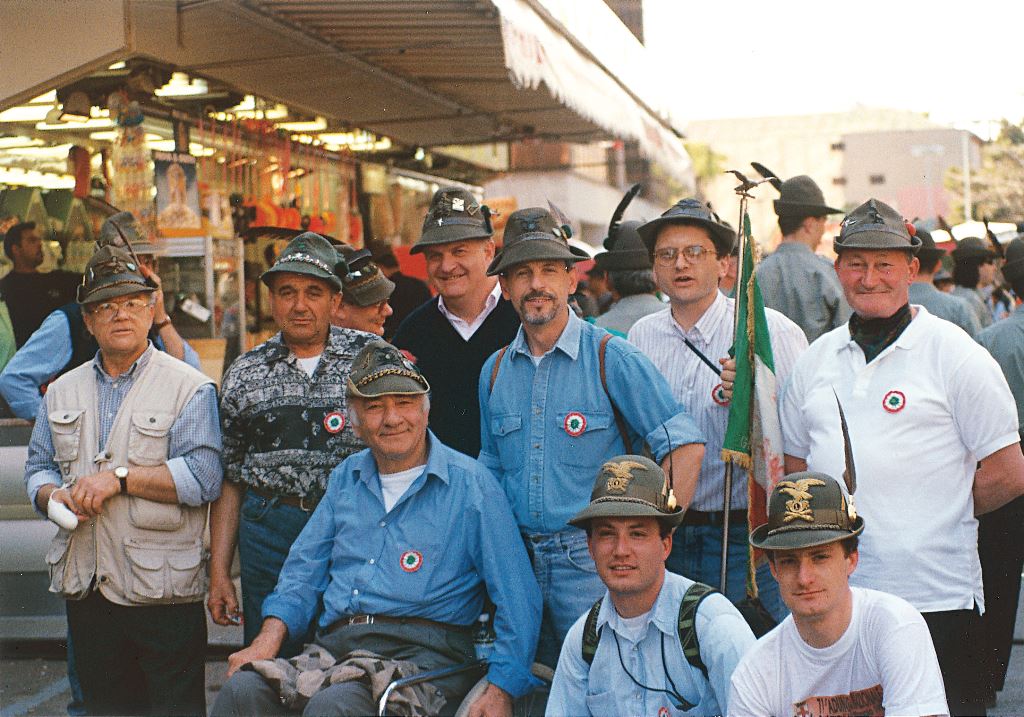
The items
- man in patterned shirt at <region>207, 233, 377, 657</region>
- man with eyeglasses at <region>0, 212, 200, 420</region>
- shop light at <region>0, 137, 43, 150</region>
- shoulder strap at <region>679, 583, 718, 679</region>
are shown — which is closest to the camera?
shoulder strap at <region>679, 583, 718, 679</region>

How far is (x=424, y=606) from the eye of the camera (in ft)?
14.2

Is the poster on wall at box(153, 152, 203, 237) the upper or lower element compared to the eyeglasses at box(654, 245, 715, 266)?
upper

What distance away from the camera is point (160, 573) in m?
4.96

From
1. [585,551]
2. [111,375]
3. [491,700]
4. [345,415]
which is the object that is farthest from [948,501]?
[111,375]

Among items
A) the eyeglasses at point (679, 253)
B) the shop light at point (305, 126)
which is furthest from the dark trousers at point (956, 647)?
the shop light at point (305, 126)

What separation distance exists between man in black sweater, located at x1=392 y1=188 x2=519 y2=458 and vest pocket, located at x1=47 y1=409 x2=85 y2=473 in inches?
51.0

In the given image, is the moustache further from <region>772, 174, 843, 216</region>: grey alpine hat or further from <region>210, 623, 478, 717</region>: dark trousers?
<region>772, 174, 843, 216</region>: grey alpine hat

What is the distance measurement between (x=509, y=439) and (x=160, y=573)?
1.49 m

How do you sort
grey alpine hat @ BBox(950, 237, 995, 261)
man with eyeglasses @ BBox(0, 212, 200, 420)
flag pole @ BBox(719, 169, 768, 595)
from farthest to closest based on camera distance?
1. grey alpine hat @ BBox(950, 237, 995, 261)
2. man with eyeglasses @ BBox(0, 212, 200, 420)
3. flag pole @ BBox(719, 169, 768, 595)

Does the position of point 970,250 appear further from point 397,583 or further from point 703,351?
point 397,583

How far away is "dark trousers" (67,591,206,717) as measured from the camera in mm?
5027

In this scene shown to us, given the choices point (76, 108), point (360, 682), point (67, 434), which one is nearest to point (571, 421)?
point (360, 682)

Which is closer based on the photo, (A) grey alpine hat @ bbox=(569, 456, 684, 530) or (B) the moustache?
(A) grey alpine hat @ bbox=(569, 456, 684, 530)

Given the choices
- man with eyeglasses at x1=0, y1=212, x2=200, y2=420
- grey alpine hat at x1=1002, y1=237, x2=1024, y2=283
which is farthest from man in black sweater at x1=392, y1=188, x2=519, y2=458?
grey alpine hat at x1=1002, y1=237, x2=1024, y2=283
